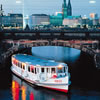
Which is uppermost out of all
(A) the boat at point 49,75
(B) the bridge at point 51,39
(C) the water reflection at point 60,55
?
(B) the bridge at point 51,39

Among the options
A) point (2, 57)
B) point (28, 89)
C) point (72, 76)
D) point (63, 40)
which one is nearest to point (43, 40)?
point (63, 40)

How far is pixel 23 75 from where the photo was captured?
5756 centimetres

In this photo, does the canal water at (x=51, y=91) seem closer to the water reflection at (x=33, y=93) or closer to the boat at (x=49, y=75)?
the water reflection at (x=33, y=93)

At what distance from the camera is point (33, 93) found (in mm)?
49719

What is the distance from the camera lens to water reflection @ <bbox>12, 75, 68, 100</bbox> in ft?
156

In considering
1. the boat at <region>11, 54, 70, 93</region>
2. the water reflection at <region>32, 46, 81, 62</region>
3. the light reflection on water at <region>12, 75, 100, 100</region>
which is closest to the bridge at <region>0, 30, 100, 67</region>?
the water reflection at <region>32, 46, 81, 62</region>

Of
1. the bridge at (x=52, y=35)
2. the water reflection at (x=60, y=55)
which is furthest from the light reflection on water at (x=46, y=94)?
the bridge at (x=52, y=35)

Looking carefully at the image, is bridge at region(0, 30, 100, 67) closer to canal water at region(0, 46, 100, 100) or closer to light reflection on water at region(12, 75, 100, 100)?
canal water at region(0, 46, 100, 100)

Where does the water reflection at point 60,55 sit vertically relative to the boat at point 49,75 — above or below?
below

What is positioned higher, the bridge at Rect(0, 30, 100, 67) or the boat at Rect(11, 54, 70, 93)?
the bridge at Rect(0, 30, 100, 67)

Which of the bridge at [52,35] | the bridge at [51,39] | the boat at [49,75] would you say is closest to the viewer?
the boat at [49,75]

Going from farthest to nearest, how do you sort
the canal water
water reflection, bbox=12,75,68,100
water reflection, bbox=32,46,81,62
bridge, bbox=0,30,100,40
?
bridge, bbox=0,30,100,40
water reflection, bbox=32,46,81,62
the canal water
water reflection, bbox=12,75,68,100

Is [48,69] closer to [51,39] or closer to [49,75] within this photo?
[49,75]

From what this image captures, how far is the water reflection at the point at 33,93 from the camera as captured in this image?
47.6 metres
